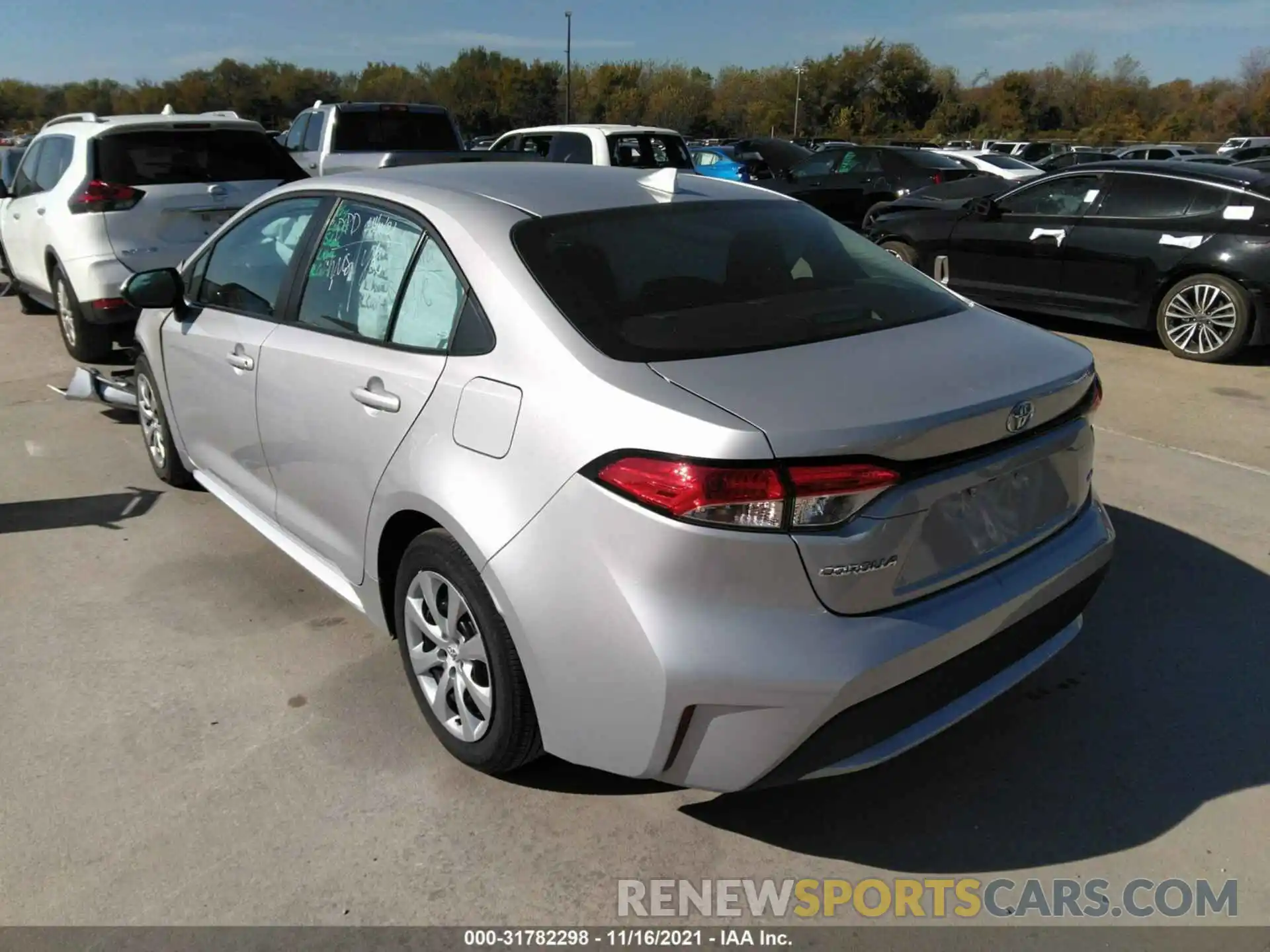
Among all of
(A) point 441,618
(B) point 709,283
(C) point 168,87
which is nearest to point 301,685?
(A) point 441,618

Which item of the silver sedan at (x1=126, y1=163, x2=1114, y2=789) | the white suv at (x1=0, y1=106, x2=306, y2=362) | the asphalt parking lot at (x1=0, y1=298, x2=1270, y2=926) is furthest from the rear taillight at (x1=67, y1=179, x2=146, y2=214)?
the silver sedan at (x1=126, y1=163, x2=1114, y2=789)

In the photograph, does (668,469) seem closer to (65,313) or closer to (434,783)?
(434,783)

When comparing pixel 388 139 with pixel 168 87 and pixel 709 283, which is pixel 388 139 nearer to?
pixel 709 283

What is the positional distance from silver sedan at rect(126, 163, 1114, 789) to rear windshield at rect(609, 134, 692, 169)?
8.85m

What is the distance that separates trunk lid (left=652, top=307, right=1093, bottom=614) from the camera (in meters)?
2.21

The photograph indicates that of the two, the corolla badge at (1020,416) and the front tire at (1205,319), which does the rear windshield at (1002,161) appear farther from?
the corolla badge at (1020,416)

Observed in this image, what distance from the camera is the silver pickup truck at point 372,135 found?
1215 centimetres

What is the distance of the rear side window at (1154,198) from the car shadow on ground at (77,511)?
24.0 ft

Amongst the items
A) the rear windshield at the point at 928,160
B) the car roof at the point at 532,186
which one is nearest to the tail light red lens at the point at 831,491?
the car roof at the point at 532,186

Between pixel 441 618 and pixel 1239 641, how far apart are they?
9.07ft

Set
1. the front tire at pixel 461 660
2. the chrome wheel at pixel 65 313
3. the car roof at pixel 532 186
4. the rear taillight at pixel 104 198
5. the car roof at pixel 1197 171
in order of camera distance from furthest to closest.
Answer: the car roof at pixel 1197 171
the chrome wheel at pixel 65 313
the rear taillight at pixel 104 198
the car roof at pixel 532 186
the front tire at pixel 461 660

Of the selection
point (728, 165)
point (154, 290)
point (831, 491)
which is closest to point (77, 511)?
point (154, 290)

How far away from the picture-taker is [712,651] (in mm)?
2188

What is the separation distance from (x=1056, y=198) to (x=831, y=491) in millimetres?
7614
